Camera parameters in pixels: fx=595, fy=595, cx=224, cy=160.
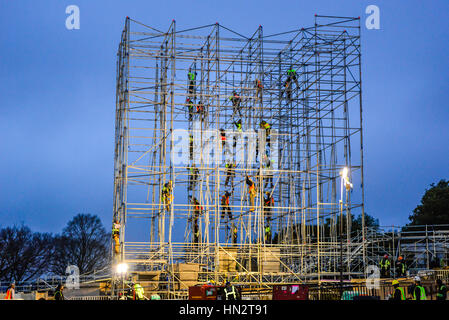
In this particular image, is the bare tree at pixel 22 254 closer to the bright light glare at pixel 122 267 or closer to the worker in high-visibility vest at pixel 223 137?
the worker in high-visibility vest at pixel 223 137

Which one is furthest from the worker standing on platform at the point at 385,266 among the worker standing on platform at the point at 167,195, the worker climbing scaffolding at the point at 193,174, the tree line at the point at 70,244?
the tree line at the point at 70,244

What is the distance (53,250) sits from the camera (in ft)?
195

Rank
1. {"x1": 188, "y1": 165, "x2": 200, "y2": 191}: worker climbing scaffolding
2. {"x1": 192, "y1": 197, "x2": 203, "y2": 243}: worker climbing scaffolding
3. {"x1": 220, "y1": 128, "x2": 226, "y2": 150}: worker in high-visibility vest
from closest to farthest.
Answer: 1. {"x1": 188, "y1": 165, "x2": 200, "y2": 191}: worker climbing scaffolding
2. {"x1": 192, "y1": 197, "x2": 203, "y2": 243}: worker climbing scaffolding
3. {"x1": 220, "y1": 128, "x2": 226, "y2": 150}: worker in high-visibility vest

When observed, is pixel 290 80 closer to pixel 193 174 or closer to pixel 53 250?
pixel 193 174

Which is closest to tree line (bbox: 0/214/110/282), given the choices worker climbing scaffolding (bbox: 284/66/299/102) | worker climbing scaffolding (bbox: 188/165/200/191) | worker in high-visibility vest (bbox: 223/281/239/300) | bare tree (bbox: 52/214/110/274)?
bare tree (bbox: 52/214/110/274)

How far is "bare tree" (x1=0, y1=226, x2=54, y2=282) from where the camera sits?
54.1 metres

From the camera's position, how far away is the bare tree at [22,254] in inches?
2128

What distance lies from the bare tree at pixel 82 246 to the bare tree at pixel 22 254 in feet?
3.57

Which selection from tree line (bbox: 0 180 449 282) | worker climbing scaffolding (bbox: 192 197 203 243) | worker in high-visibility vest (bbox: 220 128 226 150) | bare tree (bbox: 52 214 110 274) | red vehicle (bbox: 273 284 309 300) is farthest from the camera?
bare tree (bbox: 52 214 110 274)

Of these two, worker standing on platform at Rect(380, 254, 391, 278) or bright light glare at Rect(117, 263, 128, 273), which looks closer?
bright light glare at Rect(117, 263, 128, 273)

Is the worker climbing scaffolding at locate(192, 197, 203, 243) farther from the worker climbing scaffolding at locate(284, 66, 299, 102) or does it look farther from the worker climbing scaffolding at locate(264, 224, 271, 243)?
the worker climbing scaffolding at locate(284, 66, 299, 102)

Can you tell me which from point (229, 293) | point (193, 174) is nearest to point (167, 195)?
point (193, 174)

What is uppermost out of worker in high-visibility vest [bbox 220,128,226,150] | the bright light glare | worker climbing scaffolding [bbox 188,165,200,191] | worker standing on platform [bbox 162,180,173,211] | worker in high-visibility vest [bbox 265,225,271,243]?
worker in high-visibility vest [bbox 220,128,226,150]
